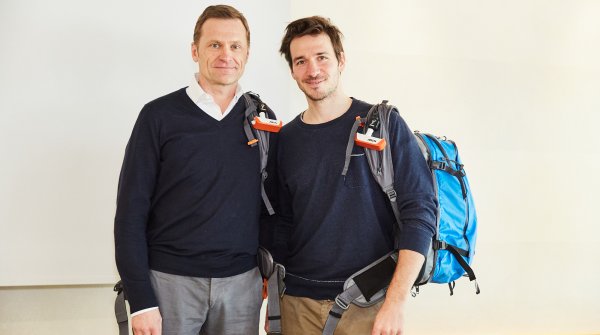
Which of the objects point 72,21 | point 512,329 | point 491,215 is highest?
point 72,21

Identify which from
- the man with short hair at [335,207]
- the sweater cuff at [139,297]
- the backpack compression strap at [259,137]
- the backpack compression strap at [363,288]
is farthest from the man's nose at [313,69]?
the sweater cuff at [139,297]

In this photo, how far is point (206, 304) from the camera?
6.77 ft

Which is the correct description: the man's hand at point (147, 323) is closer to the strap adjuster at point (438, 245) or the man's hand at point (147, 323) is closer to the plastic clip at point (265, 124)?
the plastic clip at point (265, 124)

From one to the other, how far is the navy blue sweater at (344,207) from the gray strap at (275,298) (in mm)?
69

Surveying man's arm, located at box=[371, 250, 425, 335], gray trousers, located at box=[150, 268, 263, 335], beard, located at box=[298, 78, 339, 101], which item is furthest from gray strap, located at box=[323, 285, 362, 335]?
beard, located at box=[298, 78, 339, 101]

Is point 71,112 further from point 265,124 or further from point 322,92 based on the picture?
point 322,92

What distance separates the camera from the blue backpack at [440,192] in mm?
2053

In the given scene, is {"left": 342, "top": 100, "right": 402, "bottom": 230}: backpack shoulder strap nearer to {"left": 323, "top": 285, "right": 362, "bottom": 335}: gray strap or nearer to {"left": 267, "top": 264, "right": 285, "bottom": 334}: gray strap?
{"left": 323, "top": 285, "right": 362, "bottom": 335}: gray strap

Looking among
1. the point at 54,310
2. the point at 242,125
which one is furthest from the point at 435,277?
the point at 54,310

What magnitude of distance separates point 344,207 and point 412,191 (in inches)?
10.9

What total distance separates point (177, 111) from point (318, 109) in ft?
1.96

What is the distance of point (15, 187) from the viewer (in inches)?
110

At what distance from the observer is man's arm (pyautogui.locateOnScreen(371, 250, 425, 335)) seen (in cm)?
191

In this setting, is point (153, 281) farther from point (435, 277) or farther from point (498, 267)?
point (498, 267)
